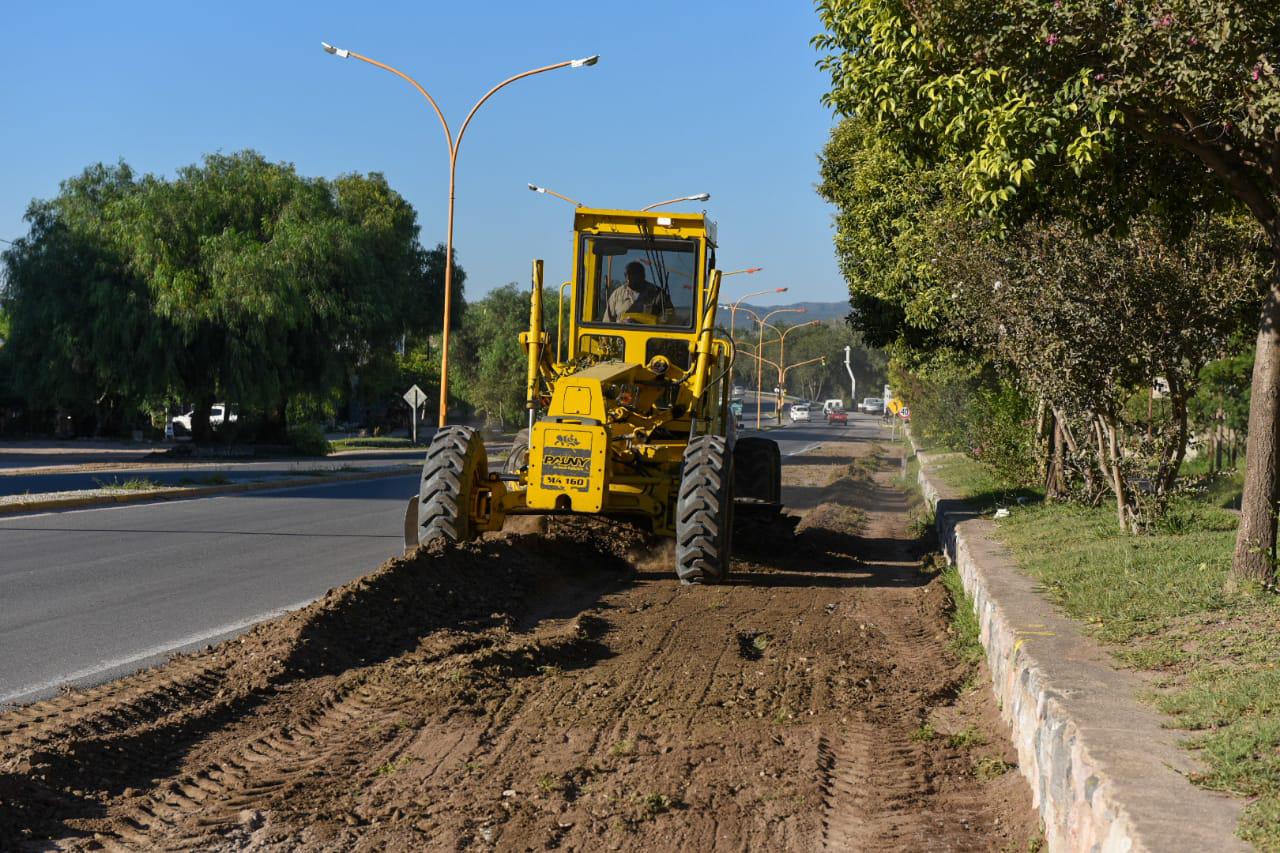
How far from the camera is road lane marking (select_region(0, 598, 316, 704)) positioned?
7.69 meters

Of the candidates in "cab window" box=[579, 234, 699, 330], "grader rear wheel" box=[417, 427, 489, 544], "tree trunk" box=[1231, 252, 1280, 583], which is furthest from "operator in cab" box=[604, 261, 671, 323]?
"tree trunk" box=[1231, 252, 1280, 583]

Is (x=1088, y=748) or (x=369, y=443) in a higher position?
(x=369, y=443)

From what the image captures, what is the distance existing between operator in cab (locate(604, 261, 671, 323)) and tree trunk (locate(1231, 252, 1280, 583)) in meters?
6.40

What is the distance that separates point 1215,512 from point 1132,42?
24.9 feet

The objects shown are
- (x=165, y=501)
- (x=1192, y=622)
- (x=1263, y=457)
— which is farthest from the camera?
(x=165, y=501)

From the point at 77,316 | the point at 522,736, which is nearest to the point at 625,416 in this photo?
the point at 522,736

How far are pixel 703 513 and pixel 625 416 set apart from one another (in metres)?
Answer: 1.68

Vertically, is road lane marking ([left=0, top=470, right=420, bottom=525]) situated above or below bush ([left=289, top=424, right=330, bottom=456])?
below

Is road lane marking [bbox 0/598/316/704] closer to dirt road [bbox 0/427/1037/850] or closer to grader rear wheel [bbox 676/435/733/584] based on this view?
dirt road [bbox 0/427/1037/850]

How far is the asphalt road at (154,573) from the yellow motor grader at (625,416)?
5.43 feet

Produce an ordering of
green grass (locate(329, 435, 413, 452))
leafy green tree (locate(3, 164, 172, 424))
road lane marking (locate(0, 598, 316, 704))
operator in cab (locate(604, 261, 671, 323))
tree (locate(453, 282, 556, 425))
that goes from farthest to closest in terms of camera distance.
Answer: tree (locate(453, 282, 556, 425)) → green grass (locate(329, 435, 413, 452)) → leafy green tree (locate(3, 164, 172, 424)) → operator in cab (locate(604, 261, 671, 323)) → road lane marking (locate(0, 598, 316, 704))

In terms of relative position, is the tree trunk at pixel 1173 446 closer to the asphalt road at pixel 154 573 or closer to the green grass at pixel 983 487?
the green grass at pixel 983 487

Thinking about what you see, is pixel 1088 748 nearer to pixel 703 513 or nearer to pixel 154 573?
pixel 703 513

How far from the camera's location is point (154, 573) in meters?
13.1
